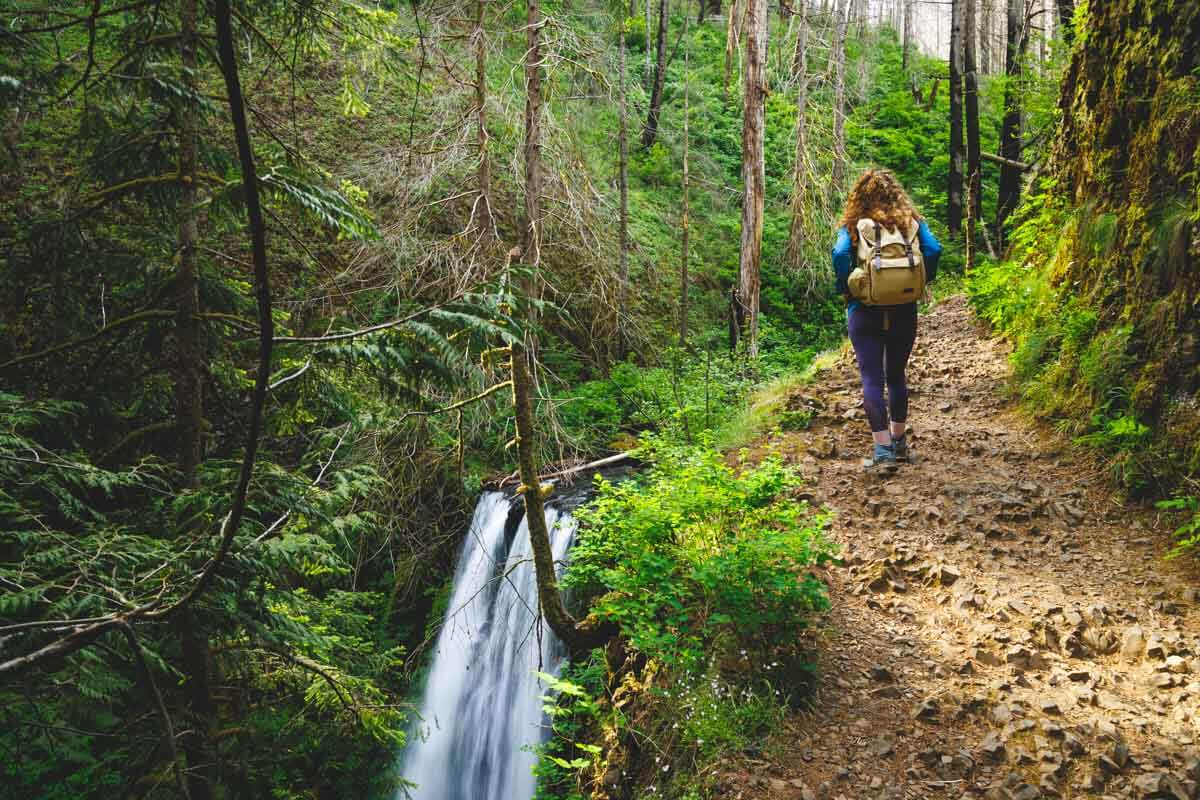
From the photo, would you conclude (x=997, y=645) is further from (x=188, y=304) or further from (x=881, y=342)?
(x=188, y=304)

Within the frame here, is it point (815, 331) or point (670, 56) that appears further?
point (670, 56)

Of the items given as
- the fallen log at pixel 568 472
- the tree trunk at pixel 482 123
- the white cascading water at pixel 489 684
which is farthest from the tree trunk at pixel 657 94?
the white cascading water at pixel 489 684

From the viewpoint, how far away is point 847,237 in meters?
5.21

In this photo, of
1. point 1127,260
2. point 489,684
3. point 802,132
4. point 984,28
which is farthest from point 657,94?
point 489,684

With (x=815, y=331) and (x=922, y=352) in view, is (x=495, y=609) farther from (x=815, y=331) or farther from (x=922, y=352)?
(x=815, y=331)

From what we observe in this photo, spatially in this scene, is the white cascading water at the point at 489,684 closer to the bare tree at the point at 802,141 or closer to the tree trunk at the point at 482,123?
the tree trunk at the point at 482,123

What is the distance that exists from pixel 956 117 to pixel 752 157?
7.49m

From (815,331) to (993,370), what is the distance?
8815mm

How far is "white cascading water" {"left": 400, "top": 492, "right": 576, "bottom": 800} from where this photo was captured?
7.17 meters

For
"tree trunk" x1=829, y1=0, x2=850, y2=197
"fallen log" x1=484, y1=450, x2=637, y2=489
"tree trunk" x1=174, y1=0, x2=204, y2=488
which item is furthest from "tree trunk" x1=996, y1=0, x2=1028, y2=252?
"tree trunk" x1=174, y1=0, x2=204, y2=488

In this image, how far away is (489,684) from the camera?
7.80m

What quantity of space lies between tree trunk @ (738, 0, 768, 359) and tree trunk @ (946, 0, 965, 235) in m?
6.57

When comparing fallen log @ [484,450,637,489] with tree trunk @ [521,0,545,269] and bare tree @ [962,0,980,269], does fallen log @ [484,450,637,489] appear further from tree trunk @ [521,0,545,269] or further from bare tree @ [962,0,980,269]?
bare tree @ [962,0,980,269]

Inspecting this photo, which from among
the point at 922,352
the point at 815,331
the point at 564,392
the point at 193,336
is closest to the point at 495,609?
the point at 564,392
